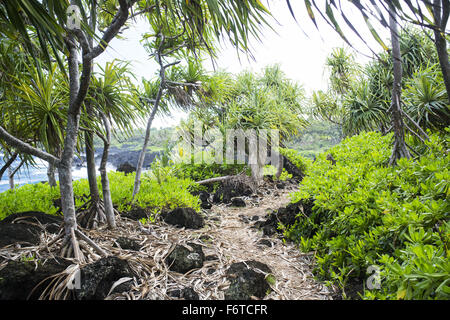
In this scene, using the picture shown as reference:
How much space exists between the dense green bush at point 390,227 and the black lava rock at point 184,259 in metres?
1.00

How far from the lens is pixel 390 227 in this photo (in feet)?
4.50

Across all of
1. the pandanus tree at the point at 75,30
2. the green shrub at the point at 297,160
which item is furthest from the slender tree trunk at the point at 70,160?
the green shrub at the point at 297,160

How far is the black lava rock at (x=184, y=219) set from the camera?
3.14m

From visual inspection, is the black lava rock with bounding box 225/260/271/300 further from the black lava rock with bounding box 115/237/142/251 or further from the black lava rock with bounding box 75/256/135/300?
the black lava rock with bounding box 115/237/142/251

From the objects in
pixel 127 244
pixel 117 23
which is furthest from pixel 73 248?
pixel 117 23

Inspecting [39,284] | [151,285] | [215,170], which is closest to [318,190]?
[151,285]

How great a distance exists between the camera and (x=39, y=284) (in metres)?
1.43

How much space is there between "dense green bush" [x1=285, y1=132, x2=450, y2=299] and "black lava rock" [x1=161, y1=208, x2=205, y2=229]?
1154 millimetres

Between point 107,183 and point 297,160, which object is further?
point 297,160

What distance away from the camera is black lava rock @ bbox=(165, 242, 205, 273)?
79.7 inches

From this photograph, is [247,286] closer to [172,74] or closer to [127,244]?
[127,244]

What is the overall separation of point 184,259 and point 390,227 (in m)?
1.52

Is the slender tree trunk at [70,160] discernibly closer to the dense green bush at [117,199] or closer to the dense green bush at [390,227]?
the dense green bush at [117,199]
